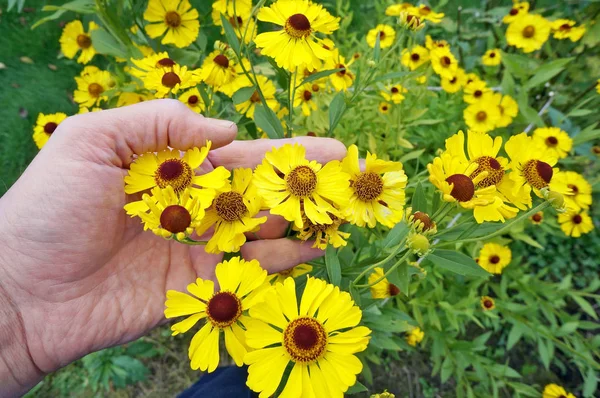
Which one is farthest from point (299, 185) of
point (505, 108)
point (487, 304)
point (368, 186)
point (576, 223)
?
point (576, 223)

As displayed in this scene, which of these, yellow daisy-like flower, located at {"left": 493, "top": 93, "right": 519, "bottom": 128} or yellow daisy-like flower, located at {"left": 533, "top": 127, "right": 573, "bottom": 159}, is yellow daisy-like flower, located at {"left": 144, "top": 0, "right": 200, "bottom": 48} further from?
yellow daisy-like flower, located at {"left": 533, "top": 127, "right": 573, "bottom": 159}

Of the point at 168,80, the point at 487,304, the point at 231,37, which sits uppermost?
the point at 231,37

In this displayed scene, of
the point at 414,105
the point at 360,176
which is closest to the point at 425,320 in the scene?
the point at 414,105

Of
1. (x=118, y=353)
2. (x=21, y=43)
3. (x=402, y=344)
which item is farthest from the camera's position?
(x=21, y=43)

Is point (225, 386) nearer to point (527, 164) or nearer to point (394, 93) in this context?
point (527, 164)

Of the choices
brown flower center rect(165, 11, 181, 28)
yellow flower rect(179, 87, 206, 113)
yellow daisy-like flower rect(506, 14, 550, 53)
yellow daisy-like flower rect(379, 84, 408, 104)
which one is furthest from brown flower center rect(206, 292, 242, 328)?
yellow daisy-like flower rect(506, 14, 550, 53)

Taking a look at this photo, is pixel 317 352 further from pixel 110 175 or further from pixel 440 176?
pixel 110 175
